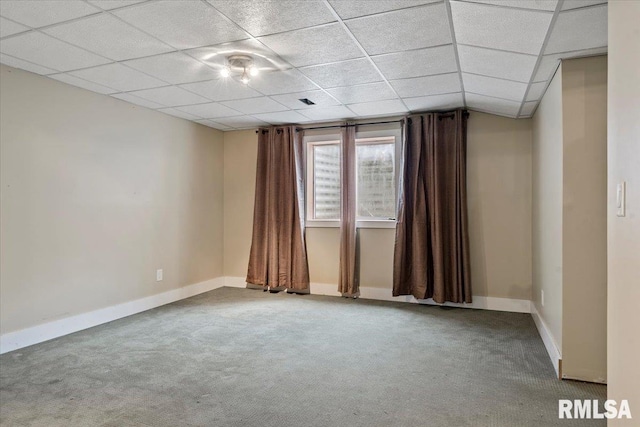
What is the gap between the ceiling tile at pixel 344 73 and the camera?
2.98 meters

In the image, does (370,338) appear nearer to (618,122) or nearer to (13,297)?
(618,122)

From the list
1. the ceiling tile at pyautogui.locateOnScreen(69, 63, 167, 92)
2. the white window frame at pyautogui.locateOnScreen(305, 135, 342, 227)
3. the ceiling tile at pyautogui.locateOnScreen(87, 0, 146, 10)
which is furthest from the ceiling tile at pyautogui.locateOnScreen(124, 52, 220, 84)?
the white window frame at pyautogui.locateOnScreen(305, 135, 342, 227)

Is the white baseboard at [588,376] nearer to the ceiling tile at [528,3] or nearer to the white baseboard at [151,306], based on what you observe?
the white baseboard at [151,306]

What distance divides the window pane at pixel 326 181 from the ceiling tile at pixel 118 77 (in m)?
2.36

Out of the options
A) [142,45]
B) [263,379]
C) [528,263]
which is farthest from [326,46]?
[528,263]

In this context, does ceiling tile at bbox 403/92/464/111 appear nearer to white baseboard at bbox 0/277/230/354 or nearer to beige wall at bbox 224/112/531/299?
beige wall at bbox 224/112/531/299

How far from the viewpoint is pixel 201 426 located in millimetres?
2010

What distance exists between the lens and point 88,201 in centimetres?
372

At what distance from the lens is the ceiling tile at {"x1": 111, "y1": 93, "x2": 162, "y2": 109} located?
3.85 meters

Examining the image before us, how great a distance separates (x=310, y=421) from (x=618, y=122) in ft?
6.47

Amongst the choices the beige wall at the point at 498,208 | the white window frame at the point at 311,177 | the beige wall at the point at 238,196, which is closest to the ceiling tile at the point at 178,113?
the beige wall at the point at 238,196

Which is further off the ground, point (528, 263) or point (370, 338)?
point (528, 263)

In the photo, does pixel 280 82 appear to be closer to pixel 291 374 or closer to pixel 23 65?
pixel 23 65

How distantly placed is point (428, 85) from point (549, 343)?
2382 millimetres
